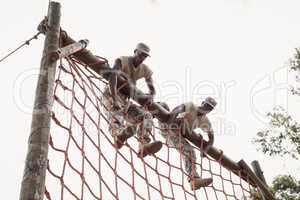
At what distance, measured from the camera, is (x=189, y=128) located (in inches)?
144

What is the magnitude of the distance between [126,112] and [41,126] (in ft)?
4.08

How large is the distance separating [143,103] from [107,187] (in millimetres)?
1052

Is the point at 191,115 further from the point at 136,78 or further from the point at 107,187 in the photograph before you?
the point at 107,187

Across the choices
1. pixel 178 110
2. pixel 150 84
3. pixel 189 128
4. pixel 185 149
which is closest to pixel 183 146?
pixel 185 149

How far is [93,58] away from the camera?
9.66ft

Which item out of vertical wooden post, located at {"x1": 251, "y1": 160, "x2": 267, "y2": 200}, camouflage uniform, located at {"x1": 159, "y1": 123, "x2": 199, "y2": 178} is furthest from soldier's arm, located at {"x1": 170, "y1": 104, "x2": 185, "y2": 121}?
vertical wooden post, located at {"x1": 251, "y1": 160, "x2": 267, "y2": 200}

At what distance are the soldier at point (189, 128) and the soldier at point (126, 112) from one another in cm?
36

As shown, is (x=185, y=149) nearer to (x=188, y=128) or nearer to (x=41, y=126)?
(x=188, y=128)

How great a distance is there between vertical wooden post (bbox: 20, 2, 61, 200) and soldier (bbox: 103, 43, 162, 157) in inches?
29.6

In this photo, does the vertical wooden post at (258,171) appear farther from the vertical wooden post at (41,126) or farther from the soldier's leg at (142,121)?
the vertical wooden post at (41,126)

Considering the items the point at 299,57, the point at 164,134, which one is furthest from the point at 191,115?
the point at 299,57

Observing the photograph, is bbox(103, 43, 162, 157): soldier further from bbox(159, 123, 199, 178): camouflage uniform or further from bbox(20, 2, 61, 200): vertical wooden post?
bbox(20, 2, 61, 200): vertical wooden post

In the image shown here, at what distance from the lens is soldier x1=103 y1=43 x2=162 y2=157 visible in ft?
9.70

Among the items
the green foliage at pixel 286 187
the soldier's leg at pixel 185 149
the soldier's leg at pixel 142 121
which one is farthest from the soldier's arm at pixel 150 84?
the green foliage at pixel 286 187
